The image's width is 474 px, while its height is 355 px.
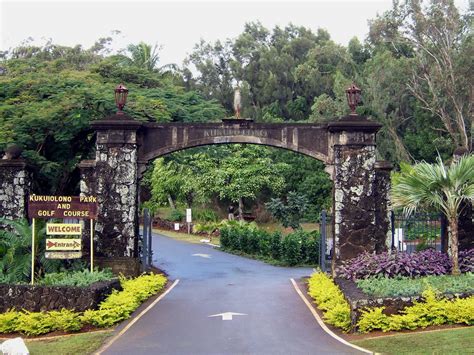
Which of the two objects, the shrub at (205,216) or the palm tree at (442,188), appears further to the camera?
the shrub at (205,216)

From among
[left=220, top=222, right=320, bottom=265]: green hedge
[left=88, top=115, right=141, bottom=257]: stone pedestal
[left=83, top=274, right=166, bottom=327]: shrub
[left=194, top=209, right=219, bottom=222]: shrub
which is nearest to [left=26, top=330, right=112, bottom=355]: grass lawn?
[left=83, top=274, right=166, bottom=327]: shrub

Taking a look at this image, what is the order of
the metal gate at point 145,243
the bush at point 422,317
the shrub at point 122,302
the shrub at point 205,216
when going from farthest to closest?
the shrub at point 205,216 → the metal gate at point 145,243 → the shrub at point 122,302 → the bush at point 422,317

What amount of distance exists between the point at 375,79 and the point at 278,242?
776 inches

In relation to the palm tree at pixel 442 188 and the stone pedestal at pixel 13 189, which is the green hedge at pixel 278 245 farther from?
the stone pedestal at pixel 13 189

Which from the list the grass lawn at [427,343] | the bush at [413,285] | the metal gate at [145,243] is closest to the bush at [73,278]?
the metal gate at [145,243]

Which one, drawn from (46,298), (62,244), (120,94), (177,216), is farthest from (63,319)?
(177,216)

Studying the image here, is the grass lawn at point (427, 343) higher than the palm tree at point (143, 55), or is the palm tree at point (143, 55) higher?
the palm tree at point (143, 55)

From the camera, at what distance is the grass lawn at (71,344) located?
1259 cm

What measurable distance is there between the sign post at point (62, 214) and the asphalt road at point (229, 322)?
104 inches

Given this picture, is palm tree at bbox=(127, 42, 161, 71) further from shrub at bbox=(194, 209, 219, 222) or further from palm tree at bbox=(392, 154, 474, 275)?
palm tree at bbox=(392, 154, 474, 275)

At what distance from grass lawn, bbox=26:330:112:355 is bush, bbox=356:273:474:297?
5.83 meters

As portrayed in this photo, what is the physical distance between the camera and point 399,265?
1716 cm

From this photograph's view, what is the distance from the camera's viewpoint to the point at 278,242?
3125cm

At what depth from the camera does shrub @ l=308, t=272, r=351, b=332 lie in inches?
554
